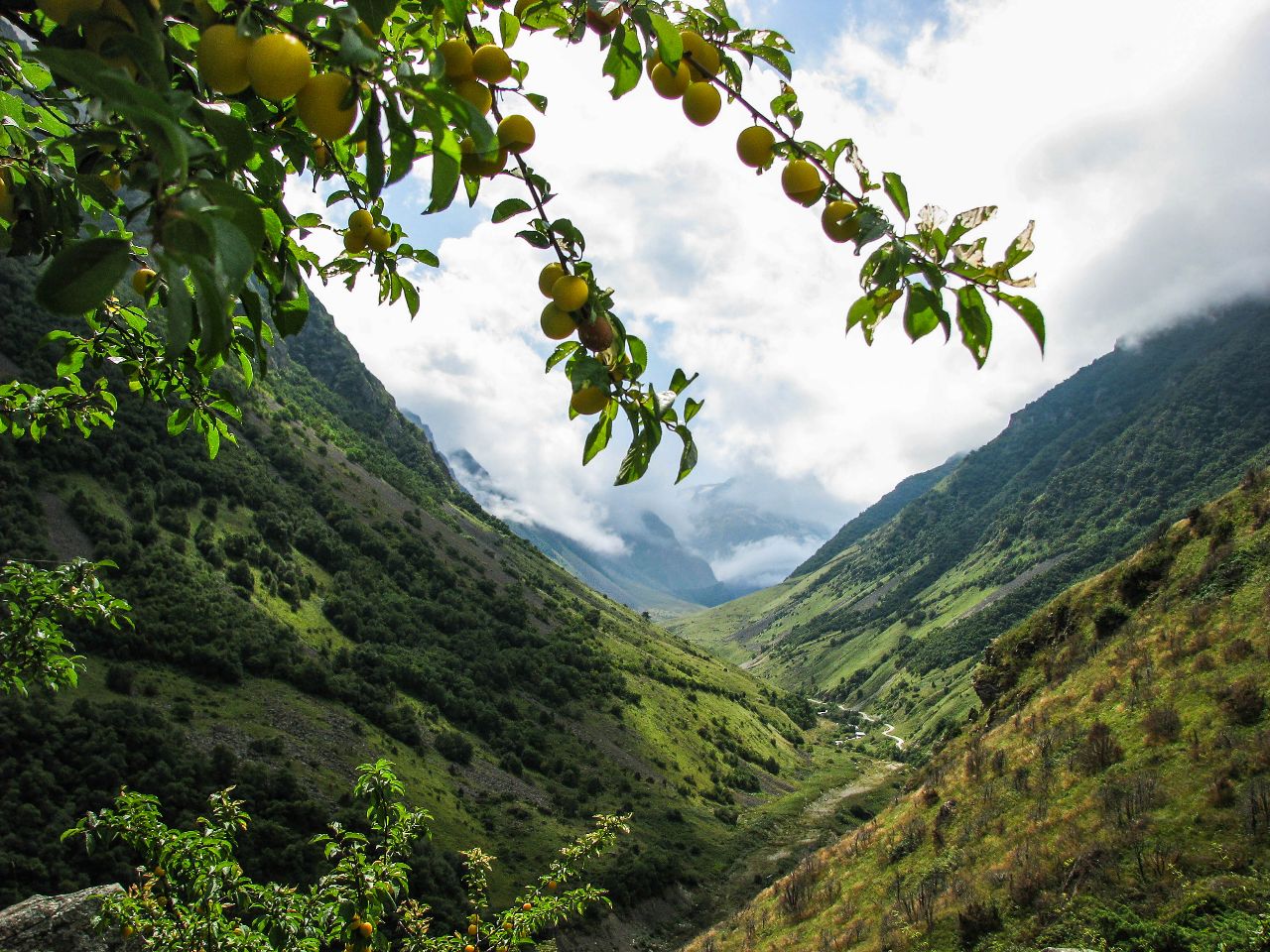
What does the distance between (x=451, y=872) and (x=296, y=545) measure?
4990cm

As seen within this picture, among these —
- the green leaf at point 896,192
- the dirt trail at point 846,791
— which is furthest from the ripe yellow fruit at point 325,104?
the dirt trail at point 846,791

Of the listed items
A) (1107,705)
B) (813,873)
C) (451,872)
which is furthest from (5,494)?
(1107,705)

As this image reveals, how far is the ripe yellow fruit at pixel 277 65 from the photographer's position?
1006 mm

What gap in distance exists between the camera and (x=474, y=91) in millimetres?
1391

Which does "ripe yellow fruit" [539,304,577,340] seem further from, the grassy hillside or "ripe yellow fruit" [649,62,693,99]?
the grassy hillside

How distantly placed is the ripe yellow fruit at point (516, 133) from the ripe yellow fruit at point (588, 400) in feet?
2.12

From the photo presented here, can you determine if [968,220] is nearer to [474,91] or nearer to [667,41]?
[667,41]

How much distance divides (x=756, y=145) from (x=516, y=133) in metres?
0.62

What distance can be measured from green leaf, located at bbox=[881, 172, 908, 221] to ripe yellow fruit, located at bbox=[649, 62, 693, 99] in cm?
58

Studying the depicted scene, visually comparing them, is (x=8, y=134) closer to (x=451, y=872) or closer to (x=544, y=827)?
(x=451, y=872)

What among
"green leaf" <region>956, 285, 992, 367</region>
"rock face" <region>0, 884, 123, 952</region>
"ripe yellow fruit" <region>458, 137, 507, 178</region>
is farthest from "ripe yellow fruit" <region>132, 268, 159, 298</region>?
"rock face" <region>0, 884, 123, 952</region>

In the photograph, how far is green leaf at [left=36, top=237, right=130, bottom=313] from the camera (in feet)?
2.44

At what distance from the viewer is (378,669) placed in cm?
Answer: 5900

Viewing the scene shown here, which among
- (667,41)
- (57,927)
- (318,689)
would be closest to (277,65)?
(667,41)
